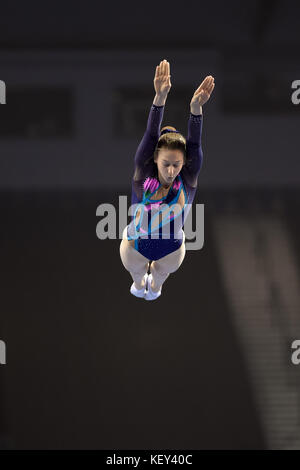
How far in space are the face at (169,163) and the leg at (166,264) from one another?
2.64 ft

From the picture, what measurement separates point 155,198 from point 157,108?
631 mm

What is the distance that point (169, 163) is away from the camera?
409 centimetres

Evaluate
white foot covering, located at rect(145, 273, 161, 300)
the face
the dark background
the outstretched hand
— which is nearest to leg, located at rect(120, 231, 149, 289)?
white foot covering, located at rect(145, 273, 161, 300)

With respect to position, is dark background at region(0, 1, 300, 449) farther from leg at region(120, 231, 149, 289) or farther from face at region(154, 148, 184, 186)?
face at region(154, 148, 184, 186)

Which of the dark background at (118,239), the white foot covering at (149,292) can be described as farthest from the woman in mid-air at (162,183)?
the dark background at (118,239)

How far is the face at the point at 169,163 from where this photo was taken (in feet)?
13.3

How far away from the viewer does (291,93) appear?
1152 centimetres

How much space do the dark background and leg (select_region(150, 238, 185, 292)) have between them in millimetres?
5065

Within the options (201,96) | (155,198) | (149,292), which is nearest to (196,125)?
(201,96)

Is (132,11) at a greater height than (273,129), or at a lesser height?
greater

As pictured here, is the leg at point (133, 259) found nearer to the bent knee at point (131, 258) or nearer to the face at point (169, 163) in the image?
the bent knee at point (131, 258)

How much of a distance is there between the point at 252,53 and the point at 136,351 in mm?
5557
